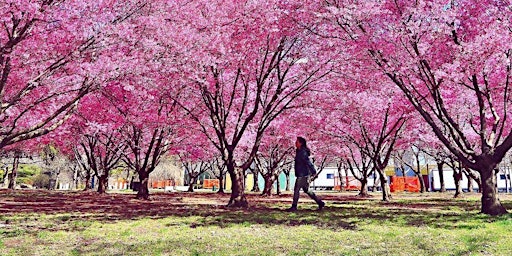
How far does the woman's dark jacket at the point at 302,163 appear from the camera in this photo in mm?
10844

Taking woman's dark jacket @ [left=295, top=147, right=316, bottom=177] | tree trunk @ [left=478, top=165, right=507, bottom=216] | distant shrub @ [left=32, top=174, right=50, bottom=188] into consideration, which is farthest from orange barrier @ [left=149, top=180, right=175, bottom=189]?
tree trunk @ [left=478, top=165, right=507, bottom=216]

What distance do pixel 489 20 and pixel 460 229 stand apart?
5816 mm

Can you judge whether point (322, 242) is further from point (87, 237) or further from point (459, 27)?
point (459, 27)

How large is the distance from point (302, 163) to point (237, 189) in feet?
13.8

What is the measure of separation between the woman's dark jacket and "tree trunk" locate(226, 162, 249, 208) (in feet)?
13.0

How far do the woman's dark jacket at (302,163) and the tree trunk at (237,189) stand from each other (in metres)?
3.95

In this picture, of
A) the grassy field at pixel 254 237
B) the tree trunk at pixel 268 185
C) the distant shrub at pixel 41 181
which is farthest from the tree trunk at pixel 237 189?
the distant shrub at pixel 41 181

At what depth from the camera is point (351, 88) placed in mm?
17422

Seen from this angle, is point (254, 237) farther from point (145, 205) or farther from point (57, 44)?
point (145, 205)

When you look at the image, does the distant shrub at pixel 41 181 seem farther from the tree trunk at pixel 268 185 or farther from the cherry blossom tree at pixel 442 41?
the cherry blossom tree at pixel 442 41

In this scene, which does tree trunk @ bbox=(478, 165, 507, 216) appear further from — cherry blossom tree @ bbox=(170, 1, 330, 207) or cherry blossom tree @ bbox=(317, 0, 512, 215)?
cherry blossom tree @ bbox=(170, 1, 330, 207)

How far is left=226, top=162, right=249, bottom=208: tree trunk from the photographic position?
1432 centimetres

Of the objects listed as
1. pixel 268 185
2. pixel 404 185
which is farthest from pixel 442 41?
pixel 404 185

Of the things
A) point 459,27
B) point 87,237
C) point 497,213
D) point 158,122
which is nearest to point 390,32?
point 459,27
